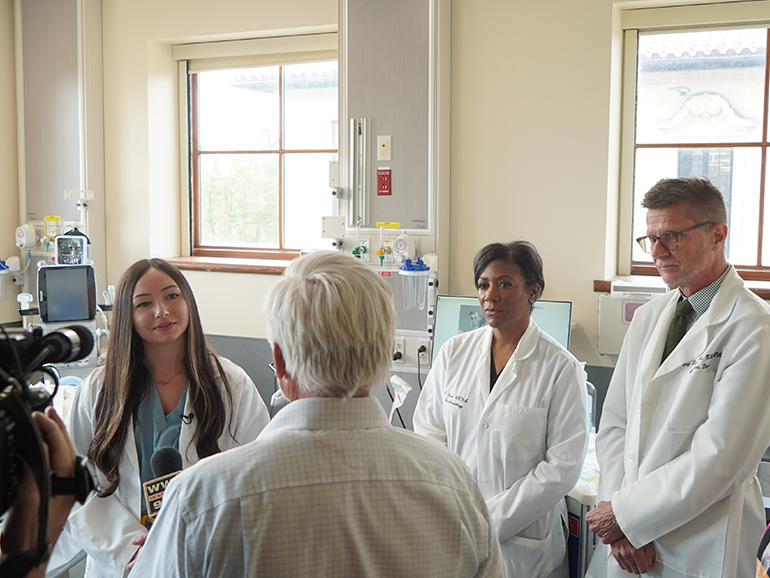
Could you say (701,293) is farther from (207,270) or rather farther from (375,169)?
(207,270)

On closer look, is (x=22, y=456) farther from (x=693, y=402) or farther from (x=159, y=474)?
(x=693, y=402)

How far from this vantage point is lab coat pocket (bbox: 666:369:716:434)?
1571 millimetres

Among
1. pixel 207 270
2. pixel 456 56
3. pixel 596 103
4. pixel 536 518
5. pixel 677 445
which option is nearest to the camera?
pixel 677 445

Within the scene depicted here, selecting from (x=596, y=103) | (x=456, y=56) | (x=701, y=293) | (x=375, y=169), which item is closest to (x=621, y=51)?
(x=596, y=103)

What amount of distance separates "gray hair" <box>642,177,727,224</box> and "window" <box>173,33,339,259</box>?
2712 millimetres

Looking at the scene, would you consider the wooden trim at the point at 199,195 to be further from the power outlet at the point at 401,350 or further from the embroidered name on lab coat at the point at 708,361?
the embroidered name on lab coat at the point at 708,361

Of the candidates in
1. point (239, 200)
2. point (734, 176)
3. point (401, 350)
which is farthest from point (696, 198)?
point (239, 200)

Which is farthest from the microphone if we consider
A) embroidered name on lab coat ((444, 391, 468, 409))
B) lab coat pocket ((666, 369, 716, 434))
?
lab coat pocket ((666, 369, 716, 434))

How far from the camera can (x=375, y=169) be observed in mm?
3584

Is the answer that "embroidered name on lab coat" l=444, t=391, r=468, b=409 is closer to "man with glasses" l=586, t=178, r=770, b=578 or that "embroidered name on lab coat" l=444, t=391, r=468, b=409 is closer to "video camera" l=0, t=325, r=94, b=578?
"man with glasses" l=586, t=178, r=770, b=578

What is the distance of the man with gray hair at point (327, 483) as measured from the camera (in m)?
0.90

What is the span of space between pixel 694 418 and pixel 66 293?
10.1 ft

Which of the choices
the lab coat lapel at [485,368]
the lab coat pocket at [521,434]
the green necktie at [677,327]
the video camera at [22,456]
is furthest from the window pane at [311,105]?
the video camera at [22,456]

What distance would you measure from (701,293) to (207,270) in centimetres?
320
